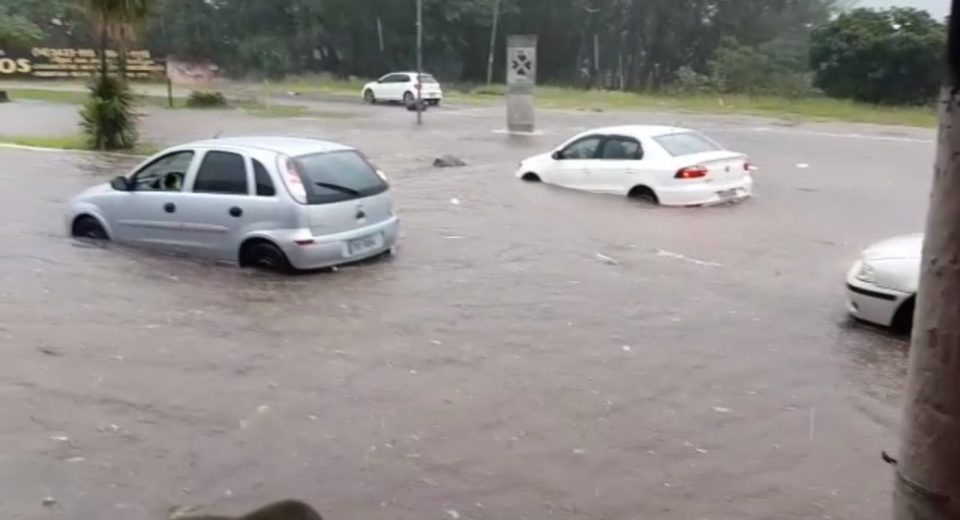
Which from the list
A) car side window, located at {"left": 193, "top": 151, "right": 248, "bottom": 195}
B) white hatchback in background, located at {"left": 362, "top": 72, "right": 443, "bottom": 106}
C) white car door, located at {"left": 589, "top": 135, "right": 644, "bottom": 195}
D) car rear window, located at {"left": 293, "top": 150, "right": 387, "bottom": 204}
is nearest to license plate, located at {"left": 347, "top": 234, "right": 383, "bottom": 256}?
car rear window, located at {"left": 293, "top": 150, "right": 387, "bottom": 204}

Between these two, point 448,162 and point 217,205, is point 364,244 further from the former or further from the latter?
point 448,162

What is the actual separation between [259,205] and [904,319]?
21.5 ft

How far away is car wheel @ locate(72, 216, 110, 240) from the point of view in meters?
13.1

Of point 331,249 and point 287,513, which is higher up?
point 287,513

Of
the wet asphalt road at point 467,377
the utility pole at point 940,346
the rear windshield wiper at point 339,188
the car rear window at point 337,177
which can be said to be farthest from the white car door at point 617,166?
the utility pole at point 940,346

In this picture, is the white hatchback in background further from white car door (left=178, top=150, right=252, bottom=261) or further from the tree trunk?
white car door (left=178, top=150, right=252, bottom=261)

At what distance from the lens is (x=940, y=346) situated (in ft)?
5.53

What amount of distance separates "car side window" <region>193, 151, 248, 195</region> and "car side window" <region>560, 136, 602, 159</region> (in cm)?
880

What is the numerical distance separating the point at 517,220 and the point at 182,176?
19.4ft

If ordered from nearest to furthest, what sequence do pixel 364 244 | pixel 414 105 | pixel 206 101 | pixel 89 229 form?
pixel 364 244
pixel 89 229
pixel 206 101
pixel 414 105

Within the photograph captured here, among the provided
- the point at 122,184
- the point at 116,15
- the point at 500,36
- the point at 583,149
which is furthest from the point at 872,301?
the point at 500,36

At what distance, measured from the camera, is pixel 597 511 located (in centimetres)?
582

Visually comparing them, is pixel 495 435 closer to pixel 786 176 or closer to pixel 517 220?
pixel 517 220

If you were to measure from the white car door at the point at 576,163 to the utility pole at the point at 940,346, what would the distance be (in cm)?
1757
